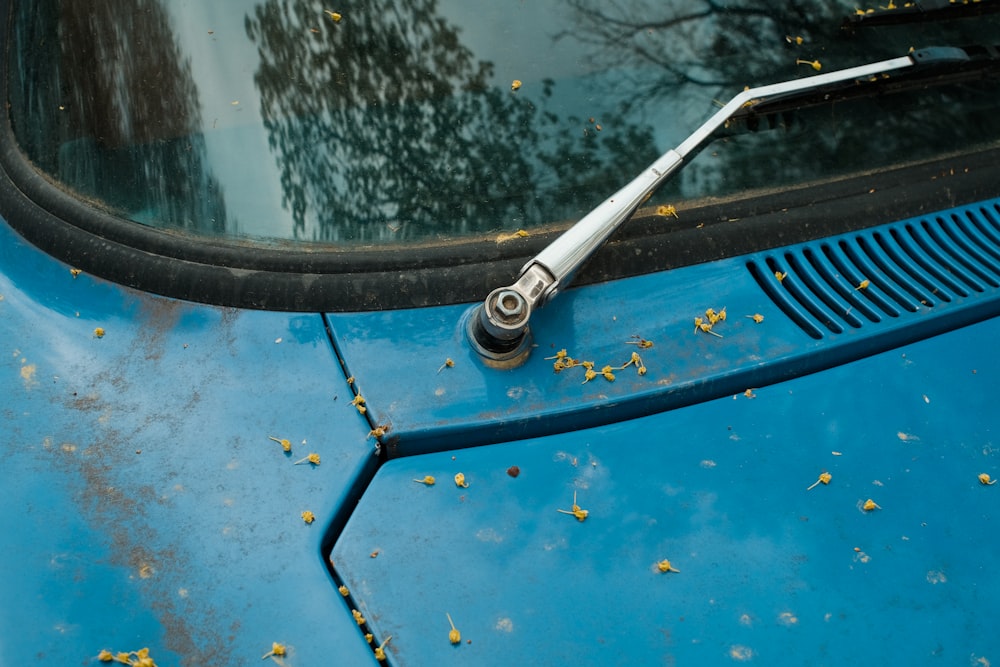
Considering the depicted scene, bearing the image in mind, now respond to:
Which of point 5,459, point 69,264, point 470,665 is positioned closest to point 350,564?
point 470,665

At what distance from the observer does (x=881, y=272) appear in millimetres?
2006

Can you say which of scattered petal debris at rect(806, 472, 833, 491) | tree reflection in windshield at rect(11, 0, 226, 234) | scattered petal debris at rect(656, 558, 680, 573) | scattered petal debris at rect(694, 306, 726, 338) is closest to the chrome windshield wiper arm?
scattered petal debris at rect(694, 306, 726, 338)

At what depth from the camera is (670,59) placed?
2.11 meters

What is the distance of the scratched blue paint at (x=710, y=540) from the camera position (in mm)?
1417

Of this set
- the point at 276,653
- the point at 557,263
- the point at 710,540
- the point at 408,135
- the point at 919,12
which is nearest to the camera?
the point at 276,653

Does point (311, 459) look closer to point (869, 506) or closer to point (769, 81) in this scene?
point (869, 506)

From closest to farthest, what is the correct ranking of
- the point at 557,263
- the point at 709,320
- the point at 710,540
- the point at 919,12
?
the point at 710,540, the point at 557,263, the point at 709,320, the point at 919,12

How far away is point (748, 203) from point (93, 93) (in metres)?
1.60

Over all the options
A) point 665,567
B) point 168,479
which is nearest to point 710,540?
point 665,567

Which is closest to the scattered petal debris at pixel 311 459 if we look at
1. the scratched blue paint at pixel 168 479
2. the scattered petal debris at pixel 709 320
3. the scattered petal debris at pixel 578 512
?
the scratched blue paint at pixel 168 479

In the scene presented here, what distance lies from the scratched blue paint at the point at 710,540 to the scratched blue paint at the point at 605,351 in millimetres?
48

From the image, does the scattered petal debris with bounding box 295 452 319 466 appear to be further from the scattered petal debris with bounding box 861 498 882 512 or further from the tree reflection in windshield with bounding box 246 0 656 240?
the scattered petal debris with bounding box 861 498 882 512

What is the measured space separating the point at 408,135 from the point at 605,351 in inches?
26.2

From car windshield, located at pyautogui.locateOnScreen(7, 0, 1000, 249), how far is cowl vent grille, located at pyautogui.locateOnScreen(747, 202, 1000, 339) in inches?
7.7
